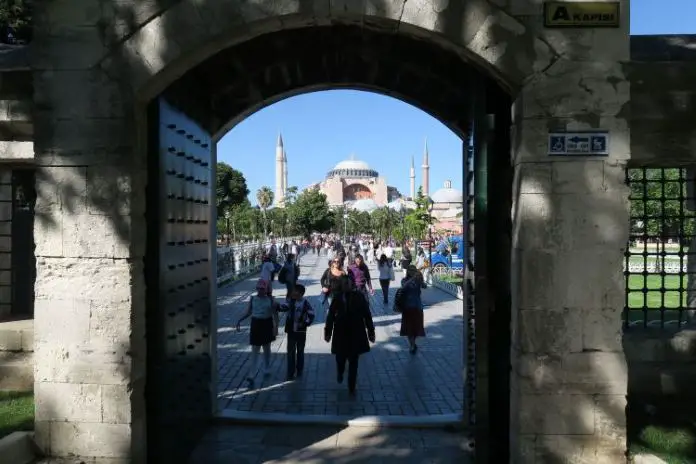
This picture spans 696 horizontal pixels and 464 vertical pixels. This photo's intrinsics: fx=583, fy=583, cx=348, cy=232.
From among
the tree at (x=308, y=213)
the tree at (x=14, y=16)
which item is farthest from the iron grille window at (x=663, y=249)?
the tree at (x=308, y=213)

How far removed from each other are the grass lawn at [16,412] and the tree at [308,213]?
6109 cm

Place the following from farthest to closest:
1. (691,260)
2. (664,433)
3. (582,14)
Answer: (691,260) → (664,433) → (582,14)

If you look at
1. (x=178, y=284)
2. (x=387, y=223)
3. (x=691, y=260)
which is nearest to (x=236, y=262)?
(x=691, y=260)

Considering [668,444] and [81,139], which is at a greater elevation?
[81,139]

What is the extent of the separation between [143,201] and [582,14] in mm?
3172

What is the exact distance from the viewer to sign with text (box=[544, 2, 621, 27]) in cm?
375

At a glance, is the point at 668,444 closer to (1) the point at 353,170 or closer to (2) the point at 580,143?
(2) the point at 580,143

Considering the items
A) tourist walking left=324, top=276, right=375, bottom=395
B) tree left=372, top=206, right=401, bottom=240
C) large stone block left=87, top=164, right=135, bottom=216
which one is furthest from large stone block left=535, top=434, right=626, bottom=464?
tree left=372, top=206, right=401, bottom=240

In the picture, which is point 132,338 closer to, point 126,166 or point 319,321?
point 126,166

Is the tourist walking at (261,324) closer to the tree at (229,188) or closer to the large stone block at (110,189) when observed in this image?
the large stone block at (110,189)

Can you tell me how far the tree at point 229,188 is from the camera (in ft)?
161

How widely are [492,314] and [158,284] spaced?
249cm

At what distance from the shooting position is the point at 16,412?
502 cm

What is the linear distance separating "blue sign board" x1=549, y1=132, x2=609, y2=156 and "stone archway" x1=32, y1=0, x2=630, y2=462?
6 centimetres
